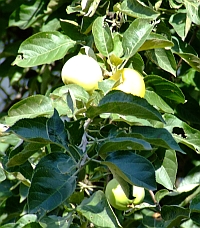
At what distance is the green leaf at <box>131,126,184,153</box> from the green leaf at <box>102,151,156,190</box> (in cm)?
3

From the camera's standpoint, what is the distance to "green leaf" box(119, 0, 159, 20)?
3.44ft

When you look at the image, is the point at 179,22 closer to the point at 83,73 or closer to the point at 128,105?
the point at 83,73

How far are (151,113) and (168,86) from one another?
0.31 meters

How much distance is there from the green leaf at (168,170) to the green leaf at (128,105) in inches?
11.7

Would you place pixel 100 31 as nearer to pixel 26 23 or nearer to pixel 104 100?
pixel 104 100

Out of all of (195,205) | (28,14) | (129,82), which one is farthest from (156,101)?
(28,14)

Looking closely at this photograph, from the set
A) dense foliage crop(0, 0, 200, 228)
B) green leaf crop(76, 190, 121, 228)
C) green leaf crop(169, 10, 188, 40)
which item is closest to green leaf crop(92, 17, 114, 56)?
dense foliage crop(0, 0, 200, 228)

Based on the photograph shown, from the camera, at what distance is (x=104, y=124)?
0.99 meters

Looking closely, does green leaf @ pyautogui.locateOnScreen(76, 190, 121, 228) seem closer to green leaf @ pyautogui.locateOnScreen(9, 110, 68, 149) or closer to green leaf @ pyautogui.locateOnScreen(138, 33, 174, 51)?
green leaf @ pyautogui.locateOnScreen(9, 110, 68, 149)

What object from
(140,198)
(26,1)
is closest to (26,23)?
(26,1)

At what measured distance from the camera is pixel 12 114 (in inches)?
38.8

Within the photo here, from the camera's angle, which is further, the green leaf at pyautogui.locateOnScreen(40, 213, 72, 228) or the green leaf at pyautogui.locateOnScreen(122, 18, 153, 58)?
the green leaf at pyautogui.locateOnScreen(122, 18, 153, 58)

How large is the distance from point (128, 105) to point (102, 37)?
0.30 meters

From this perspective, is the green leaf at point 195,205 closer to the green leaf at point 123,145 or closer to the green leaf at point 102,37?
the green leaf at point 123,145
